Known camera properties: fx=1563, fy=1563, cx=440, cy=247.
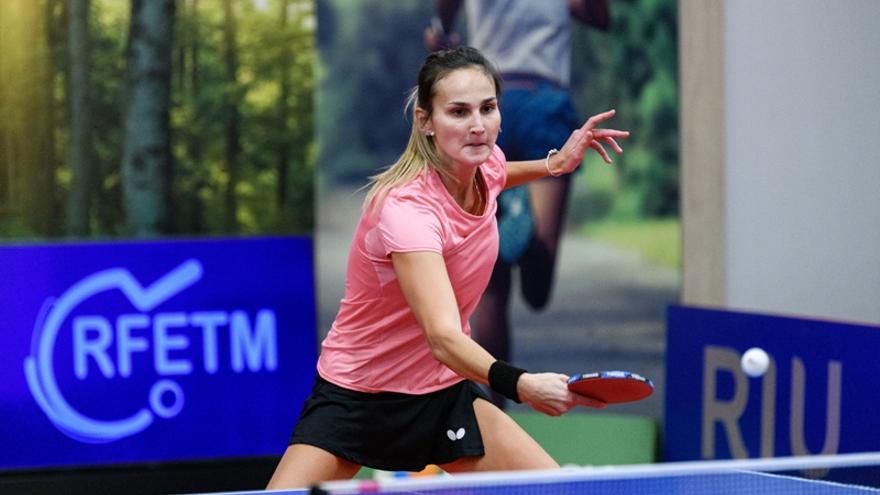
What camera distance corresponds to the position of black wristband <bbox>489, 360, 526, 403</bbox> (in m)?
3.01

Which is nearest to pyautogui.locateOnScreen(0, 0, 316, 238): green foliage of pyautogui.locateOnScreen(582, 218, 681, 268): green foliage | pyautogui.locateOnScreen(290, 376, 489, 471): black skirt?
pyautogui.locateOnScreen(582, 218, 681, 268): green foliage

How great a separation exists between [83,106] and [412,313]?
12.8ft

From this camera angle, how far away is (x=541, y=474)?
2.62m

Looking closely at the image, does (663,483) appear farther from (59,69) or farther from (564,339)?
(59,69)

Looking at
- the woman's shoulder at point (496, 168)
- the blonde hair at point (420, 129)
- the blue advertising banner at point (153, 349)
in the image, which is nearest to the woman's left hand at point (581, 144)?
the woman's shoulder at point (496, 168)

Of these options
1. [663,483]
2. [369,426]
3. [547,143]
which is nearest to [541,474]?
[663,483]

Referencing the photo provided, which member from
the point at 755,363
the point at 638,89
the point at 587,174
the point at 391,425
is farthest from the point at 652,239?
the point at 391,425

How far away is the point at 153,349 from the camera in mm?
6066

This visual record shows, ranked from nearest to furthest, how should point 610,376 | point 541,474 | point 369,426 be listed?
point 541,474 → point 610,376 → point 369,426

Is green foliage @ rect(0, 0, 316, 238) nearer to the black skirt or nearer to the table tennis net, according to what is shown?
the black skirt

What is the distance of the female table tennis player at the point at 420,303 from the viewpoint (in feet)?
11.0

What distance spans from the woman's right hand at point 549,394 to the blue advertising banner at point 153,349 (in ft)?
10.7

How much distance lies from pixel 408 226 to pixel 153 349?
9.89ft

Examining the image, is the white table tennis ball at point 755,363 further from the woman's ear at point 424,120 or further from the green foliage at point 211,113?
the green foliage at point 211,113
